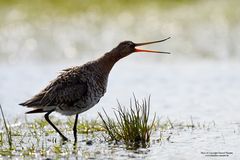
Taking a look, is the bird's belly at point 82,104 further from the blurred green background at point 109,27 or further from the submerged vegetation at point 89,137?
the blurred green background at point 109,27

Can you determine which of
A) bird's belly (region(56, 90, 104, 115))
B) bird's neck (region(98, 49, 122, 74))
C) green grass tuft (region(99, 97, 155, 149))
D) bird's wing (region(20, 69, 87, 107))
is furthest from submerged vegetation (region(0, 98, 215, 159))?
bird's neck (region(98, 49, 122, 74))

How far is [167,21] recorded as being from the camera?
62.0 feet

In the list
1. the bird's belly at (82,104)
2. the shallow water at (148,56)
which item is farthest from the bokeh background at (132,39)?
the bird's belly at (82,104)

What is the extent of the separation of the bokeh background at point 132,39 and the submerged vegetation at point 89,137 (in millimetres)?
3498

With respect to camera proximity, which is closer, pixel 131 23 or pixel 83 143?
pixel 83 143

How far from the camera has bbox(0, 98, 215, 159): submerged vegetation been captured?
26.3ft

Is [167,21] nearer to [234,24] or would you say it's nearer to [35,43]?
[234,24]

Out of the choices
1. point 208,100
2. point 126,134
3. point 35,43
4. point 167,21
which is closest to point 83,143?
point 126,134

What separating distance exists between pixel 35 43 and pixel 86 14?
76.6 inches

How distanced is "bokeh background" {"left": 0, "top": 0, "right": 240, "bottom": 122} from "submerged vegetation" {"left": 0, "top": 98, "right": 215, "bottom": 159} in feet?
11.5

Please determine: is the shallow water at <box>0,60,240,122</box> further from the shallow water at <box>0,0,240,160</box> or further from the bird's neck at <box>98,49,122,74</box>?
the bird's neck at <box>98,49,122,74</box>

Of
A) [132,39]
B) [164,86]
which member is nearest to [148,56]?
[132,39]

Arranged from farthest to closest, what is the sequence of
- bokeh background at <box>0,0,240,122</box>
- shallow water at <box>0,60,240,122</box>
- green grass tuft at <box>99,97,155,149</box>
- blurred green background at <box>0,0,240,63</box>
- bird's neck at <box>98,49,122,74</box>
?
1. blurred green background at <box>0,0,240,63</box>
2. bokeh background at <box>0,0,240,122</box>
3. shallow water at <box>0,60,240,122</box>
4. bird's neck at <box>98,49,122,74</box>
5. green grass tuft at <box>99,97,155,149</box>

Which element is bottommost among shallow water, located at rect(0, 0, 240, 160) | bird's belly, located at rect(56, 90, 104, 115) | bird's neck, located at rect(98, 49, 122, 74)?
bird's belly, located at rect(56, 90, 104, 115)
